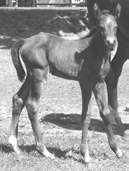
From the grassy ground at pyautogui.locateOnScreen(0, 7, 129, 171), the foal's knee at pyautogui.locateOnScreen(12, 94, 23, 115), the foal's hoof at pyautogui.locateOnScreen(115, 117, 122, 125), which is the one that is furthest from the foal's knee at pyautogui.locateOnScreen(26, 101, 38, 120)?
the foal's hoof at pyautogui.locateOnScreen(115, 117, 122, 125)

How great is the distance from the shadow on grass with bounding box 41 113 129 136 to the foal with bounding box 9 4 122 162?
1616 mm

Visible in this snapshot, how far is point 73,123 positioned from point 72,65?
2.28 metres

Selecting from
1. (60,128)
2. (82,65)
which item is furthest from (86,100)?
(60,128)

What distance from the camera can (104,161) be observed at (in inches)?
204

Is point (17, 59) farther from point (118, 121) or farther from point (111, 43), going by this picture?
point (118, 121)

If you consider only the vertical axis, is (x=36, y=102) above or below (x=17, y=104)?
above

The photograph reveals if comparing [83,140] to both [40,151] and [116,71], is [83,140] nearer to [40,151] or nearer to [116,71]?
[40,151]

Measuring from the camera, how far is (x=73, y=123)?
282 inches

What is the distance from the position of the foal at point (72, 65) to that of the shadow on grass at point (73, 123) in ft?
5.30

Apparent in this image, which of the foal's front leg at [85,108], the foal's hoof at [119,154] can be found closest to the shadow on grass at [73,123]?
the foal's hoof at [119,154]

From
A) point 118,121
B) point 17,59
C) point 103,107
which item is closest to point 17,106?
point 17,59

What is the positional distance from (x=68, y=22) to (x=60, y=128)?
14422 millimetres

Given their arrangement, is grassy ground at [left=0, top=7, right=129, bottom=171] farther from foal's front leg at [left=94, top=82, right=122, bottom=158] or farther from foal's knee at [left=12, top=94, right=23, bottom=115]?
foal's knee at [left=12, top=94, right=23, bottom=115]

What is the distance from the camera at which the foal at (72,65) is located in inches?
195
